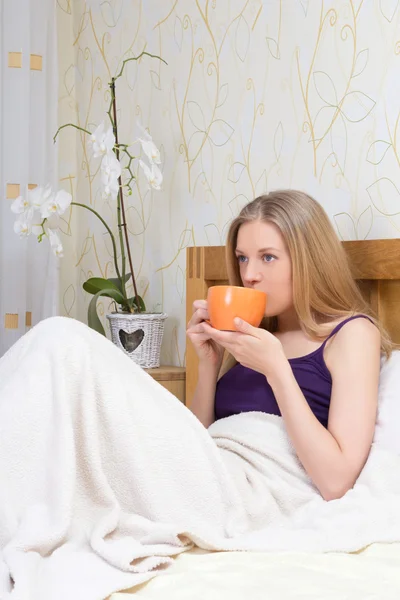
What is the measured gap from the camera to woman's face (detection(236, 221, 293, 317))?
5.24ft

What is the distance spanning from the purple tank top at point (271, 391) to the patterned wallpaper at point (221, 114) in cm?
35

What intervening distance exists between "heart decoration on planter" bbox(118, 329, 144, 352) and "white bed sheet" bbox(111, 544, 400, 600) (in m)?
1.21

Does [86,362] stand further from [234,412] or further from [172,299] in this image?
[172,299]

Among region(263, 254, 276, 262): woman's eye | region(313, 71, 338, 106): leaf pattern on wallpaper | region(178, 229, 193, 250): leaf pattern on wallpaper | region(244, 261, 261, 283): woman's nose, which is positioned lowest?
region(244, 261, 261, 283): woman's nose

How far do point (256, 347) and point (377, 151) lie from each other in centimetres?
58

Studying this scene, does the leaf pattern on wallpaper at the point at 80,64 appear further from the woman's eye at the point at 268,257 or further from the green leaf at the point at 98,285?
the woman's eye at the point at 268,257

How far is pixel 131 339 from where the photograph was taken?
2340mm

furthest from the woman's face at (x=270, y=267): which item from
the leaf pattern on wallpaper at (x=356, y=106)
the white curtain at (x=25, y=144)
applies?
the white curtain at (x=25, y=144)

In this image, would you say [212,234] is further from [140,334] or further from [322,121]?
[322,121]

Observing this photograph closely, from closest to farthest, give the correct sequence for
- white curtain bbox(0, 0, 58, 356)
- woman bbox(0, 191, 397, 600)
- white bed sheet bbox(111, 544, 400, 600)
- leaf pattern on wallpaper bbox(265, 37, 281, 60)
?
white bed sheet bbox(111, 544, 400, 600) → woman bbox(0, 191, 397, 600) → leaf pattern on wallpaper bbox(265, 37, 281, 60) → white curtain bbox(0, 0, 58, 356)

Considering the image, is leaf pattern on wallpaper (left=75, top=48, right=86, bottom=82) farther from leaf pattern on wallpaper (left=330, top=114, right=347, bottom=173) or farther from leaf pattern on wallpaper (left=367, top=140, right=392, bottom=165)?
leaf pattern on wallpaper (left=367, top=140, right=392, bottom=165)

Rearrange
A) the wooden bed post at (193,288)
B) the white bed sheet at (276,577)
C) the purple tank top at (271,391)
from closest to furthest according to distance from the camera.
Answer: the white bed sheet at (276,577)
the purple tank top at (271,391)
the wooden bed post at (193,288)

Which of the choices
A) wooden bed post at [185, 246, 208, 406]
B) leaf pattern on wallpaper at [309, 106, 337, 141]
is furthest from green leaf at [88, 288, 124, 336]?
leaf pattern on wallpaper at [309, 106, 337, 141]

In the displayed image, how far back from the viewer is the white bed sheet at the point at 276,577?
947 millimetres
